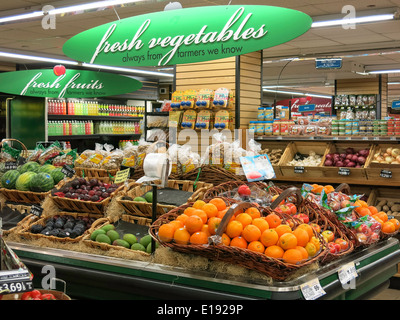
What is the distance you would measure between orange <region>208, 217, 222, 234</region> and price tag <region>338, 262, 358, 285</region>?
2.33ft

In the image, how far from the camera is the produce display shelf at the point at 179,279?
2.33 m

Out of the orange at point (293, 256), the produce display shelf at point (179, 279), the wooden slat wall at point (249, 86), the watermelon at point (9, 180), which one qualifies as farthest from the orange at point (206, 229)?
the wooden slat wall at point (249, 86)

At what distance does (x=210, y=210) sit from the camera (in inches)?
101

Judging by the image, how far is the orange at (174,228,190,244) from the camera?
2482mm

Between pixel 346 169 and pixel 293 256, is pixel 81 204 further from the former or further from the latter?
pixel 346 169

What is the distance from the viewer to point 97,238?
2961mm

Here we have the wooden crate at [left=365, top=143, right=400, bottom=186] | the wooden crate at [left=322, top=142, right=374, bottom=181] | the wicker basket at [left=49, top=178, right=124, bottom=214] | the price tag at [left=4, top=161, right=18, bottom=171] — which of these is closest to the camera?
the wicker basket at [left=49, top=178, right=124, bottom=214]

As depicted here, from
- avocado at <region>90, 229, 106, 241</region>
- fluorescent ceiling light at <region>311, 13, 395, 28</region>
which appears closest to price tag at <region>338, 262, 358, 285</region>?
avocado at <region>90, 229, 106, 241</region>

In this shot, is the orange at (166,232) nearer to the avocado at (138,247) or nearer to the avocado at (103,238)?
the avocado at (138,247)

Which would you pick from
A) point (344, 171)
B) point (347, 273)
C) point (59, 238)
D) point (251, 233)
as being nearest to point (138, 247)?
point (59, 238)

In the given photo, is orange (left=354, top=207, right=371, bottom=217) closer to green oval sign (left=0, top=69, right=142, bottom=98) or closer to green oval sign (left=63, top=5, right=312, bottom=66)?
green oval sign (left=63, top=5, right=312, bottom=66)

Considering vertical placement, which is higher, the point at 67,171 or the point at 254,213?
the point at 67,171

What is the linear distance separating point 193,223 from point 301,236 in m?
0.54
